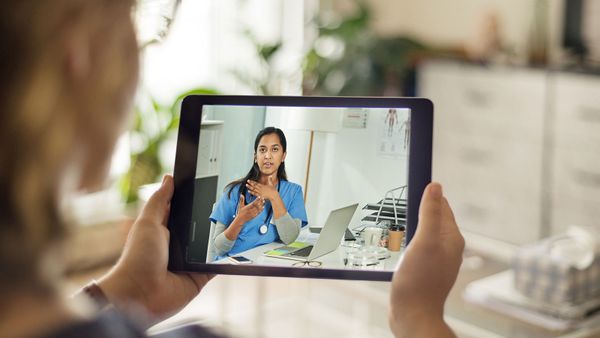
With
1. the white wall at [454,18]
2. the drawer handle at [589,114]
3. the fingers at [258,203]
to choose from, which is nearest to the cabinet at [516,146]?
the drawer handle at [589,114]

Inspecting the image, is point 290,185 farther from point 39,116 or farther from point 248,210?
point 39,116

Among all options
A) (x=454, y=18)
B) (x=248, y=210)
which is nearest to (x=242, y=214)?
(x=248, y=210)

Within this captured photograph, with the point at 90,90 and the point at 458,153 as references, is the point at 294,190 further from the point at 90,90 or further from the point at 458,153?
the point at 458,153

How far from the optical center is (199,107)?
102cm

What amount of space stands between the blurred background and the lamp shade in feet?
4.70

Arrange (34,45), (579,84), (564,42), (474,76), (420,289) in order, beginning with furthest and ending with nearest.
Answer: (474,76)
(564,42)
(579,84)
(420,289)
(34,45)

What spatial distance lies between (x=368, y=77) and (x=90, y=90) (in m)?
2.88

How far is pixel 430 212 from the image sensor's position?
2.92 feet

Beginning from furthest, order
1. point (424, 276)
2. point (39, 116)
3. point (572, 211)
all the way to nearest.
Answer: point (572, 211)
point (424, 276)
point (39, 116)

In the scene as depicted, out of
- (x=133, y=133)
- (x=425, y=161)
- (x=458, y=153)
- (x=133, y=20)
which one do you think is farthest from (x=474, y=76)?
(x=133, y=20)

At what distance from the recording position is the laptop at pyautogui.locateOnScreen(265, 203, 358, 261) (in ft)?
3.19

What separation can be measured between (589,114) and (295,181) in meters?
2.07

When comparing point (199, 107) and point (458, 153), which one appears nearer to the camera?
point (199, 107)

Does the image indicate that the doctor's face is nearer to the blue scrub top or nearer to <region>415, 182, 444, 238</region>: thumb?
the blue scrub top
